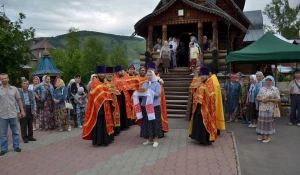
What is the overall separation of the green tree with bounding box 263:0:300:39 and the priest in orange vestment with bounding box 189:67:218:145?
36.2m

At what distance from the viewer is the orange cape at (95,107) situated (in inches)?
248

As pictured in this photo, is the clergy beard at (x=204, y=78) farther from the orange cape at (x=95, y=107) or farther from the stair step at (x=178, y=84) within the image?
the stair step at (x=178, y=84)

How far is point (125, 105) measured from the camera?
26.3ft

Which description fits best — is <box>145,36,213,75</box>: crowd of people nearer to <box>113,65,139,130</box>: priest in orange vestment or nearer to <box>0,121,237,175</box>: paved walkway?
<box>113,65,139,130</box>: priest in orange vestment

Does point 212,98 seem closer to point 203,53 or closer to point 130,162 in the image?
point 130,162

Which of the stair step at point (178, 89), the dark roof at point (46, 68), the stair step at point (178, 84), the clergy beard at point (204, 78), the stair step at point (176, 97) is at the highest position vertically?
the dark roof at point (46, 68)

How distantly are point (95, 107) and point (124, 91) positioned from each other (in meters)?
1.76

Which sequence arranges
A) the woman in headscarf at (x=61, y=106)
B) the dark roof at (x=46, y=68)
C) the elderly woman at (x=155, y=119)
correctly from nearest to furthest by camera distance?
the elderly woman at (x=155, y=119) < the woman in headscarf at (x=61, y=106) < the dark roof at (x=46, y=68)

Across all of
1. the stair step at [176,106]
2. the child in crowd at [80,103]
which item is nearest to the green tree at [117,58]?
the stair step at [176,106]

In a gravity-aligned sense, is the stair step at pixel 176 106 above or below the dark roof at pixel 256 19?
below

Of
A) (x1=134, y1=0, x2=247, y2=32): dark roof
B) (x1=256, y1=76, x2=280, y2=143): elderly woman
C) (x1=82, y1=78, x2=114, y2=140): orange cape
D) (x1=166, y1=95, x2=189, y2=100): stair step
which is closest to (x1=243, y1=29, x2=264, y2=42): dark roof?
(x1=134, y1=0, x2=247, y2=32): dark roof

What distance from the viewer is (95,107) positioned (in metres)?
6.30

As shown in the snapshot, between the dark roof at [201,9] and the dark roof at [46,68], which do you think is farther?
the dark roof at [201,9]

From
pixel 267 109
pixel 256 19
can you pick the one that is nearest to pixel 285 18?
pixel 256 19
